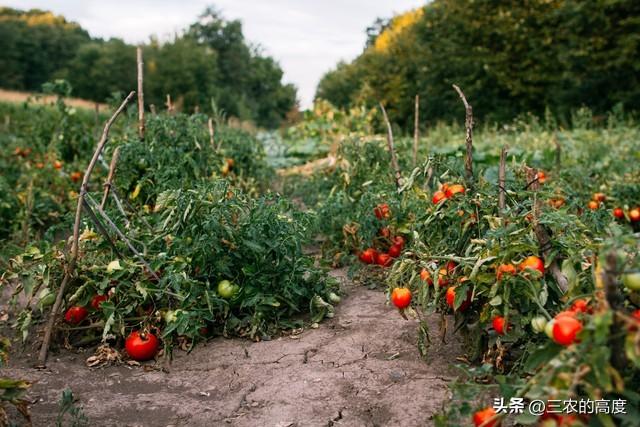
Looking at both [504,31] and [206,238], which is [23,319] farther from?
[504,31]

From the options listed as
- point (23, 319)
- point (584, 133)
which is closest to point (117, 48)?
point (584, 133)

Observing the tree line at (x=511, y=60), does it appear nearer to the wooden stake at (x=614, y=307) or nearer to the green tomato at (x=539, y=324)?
the green tomato at (x=539, y=324)

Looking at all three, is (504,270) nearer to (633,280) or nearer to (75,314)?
(633,280)

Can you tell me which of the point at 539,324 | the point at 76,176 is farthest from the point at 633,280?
the point at 76,176

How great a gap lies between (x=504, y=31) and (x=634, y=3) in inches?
157

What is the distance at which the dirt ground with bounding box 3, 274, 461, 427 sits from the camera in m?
2.34

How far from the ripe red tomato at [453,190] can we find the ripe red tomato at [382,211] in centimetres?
122

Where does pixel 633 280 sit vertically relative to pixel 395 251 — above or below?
above

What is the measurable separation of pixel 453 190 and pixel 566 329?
1.20 metres

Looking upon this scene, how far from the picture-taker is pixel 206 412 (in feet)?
7.97

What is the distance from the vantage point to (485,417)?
175cm

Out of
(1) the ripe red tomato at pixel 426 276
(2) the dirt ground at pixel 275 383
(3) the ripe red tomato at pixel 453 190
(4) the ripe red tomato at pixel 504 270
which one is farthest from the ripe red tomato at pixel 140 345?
(4) the ripe red tomato at pixel 504 270

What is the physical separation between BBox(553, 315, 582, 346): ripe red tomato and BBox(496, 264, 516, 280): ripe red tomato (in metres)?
0.51

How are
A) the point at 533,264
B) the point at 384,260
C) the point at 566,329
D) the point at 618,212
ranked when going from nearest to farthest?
the point at 566,329, the point at 533,264, the point at 384,260, the point at 618,212
